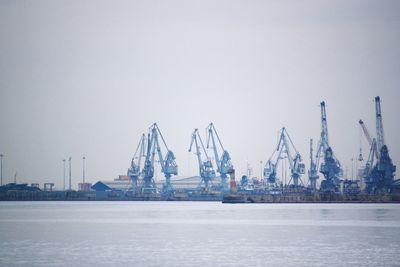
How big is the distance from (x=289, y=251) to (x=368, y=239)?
11475 millimetres

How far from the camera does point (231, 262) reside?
47500 millimetres

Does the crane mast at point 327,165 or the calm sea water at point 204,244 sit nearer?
the calm sea water at point 204,244

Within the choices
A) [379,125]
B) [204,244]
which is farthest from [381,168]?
[204,244]

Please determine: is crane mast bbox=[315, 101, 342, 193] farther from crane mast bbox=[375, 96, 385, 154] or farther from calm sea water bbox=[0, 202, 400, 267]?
calm sea water bbox=[0, 202, 400, 267]

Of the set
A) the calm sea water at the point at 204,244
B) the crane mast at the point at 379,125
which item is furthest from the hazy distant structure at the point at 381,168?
the calm sea water at the point at 204,244

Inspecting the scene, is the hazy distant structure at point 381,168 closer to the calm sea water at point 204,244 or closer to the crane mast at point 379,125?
the crane mast at point 379,125

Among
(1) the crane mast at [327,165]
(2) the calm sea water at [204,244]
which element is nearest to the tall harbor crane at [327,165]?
(1) the crane mast at [327,165]

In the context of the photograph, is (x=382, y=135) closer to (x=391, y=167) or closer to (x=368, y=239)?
(x=391, y=167)

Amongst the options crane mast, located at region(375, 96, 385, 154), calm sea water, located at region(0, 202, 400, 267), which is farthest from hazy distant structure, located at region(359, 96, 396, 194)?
calm sea water, located at region(0, 202, 400, 267)

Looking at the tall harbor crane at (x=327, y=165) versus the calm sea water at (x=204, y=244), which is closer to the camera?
the calm sea water at (x=204, y=244)

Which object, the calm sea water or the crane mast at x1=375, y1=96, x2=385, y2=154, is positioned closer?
the calm sea water

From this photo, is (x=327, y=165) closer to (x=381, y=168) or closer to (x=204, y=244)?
(x=381, y=168)

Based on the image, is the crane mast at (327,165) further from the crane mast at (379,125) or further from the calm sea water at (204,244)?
the calm sea water at (204,244)

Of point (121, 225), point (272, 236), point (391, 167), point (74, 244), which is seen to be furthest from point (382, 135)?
point (74, 244)
